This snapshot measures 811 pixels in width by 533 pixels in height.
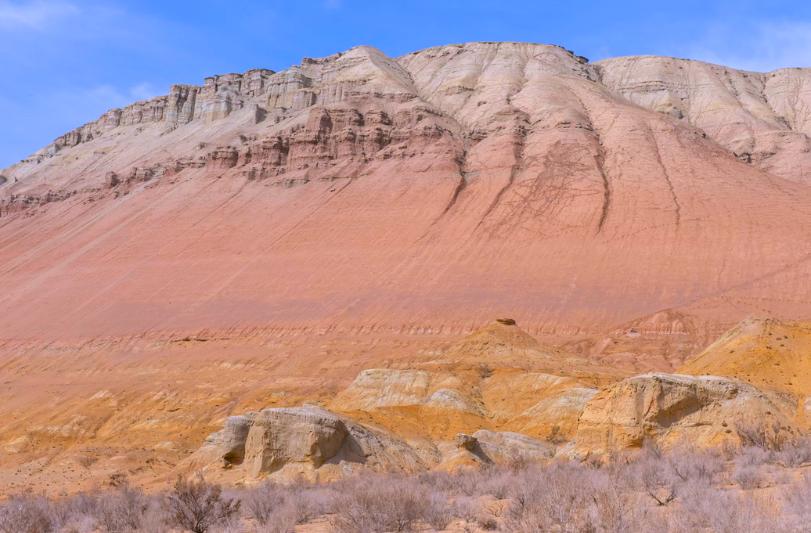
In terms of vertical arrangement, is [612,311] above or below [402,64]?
below

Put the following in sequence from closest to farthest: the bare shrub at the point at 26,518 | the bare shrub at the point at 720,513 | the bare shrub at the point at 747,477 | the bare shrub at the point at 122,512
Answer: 1. the bare shrub at the point at 720,513
2. the bare shrub at the point at 747,477
3. the bare shrub at the point at 26,518
4. the bare shrub at the point at 122,512

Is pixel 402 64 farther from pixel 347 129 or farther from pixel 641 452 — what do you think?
pixel 641 452

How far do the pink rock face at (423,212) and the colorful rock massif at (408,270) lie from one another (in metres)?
0.31

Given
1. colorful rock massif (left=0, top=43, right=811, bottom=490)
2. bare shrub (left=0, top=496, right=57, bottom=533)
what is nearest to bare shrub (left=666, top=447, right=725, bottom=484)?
colorful rock massif (left=0, top=43, right=811, bottom=490)

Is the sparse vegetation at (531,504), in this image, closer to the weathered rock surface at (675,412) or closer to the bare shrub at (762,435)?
the bare shrub at (762,435)

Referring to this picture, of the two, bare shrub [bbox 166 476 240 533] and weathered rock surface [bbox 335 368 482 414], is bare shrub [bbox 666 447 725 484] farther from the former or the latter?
weathered rock surface [bbox 335 368 482 414]

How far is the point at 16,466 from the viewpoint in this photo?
82.9ft

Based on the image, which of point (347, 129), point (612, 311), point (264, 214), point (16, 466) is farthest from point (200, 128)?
point (16, 466)

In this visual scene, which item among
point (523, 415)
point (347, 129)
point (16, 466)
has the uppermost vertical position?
point (347, 129)

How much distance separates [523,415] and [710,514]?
16127mm

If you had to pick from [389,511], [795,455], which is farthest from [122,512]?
[795,455]

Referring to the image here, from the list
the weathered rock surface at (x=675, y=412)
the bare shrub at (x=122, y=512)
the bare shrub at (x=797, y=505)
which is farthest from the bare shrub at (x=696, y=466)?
the bare shrub at (x=122, y=512)

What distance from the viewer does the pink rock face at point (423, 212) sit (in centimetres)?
5041

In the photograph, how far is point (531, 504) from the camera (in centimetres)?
819
